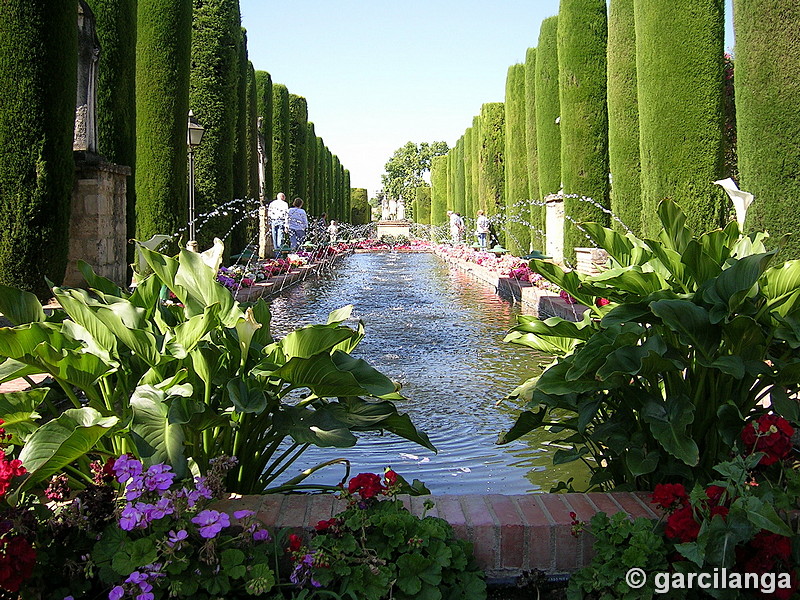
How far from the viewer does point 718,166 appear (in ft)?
28.3

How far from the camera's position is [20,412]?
7.30ft

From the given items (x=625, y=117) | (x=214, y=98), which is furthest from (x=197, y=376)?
(x=214, y=98)

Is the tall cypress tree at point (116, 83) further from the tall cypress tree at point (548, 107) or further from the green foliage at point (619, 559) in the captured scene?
the tall cypress tree at point (548, 107)

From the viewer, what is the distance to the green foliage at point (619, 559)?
1902mm

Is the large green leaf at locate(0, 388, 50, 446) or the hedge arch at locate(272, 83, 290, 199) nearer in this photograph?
the large green leaf at locate(0, 388, 50, 446)

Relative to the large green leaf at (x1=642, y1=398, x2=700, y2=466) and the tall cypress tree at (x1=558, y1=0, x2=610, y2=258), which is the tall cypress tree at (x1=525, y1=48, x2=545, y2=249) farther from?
the large green leaf at (x1=642, y1=398, x2=700, y2=466)

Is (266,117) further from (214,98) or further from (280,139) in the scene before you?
(214,98)

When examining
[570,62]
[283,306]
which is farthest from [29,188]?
[570,62]

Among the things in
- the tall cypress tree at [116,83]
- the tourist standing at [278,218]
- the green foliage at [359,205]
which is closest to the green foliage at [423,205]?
the green foliage at [359,205]

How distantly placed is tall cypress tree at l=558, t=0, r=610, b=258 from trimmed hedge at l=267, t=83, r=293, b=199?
11386 millimetres

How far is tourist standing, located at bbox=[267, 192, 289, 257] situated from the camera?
16.0 meters

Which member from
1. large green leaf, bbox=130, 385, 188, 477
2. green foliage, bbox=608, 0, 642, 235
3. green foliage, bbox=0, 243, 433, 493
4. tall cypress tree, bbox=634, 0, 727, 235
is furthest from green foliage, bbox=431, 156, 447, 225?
large green leaf, bbox=130, 385, 188, 477

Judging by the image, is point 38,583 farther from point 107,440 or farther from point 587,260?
point 587,260

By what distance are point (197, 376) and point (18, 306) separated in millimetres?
614
